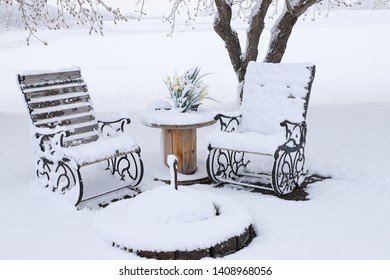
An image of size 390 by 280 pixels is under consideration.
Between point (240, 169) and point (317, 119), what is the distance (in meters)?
3.43

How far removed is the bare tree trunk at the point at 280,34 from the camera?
8.65m

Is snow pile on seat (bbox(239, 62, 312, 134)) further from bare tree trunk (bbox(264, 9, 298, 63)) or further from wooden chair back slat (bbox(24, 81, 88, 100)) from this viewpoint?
bare tree trunk (bbox(264, 9, 298, 63))

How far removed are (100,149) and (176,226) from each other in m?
1.33

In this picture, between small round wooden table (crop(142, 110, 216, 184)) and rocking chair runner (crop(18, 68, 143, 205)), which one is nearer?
rocking chair runner (crop(18, 68, 143, 205))

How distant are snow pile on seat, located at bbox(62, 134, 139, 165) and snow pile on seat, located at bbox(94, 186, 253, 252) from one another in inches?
23.9

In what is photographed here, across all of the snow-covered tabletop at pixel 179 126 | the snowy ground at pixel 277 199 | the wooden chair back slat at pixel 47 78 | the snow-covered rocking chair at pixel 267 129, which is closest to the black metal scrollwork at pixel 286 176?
the snow-covered rocking chair at pixel 267 129

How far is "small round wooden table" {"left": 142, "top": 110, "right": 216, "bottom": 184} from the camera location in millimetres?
5309

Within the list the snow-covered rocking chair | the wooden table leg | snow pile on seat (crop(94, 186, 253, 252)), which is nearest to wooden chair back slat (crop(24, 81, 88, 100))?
the wooden table leg

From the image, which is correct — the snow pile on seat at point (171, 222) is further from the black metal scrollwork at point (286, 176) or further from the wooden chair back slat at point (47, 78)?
the wooden chair back slat at point (47, 78)

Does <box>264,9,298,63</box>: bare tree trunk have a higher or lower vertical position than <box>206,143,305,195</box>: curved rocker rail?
higher

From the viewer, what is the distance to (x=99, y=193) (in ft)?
16.8

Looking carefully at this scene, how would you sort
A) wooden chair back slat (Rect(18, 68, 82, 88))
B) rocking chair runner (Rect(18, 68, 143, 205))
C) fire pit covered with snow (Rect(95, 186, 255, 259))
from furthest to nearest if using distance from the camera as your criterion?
wooden chair back slat (Rect(18, 68, 82, 88))
rocking chair runner (Rect(18, 68, 143, 205))
fire pit covered with snow (Rect(95, 186, 255, 259))

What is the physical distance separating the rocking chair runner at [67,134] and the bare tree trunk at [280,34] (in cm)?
391

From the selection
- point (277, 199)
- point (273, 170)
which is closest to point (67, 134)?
point (273, 170)
